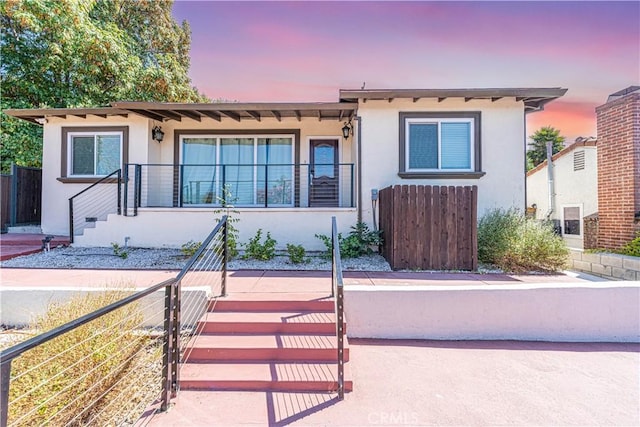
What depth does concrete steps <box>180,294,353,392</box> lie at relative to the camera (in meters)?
3.09

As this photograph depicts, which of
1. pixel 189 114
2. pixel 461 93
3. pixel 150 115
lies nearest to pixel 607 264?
pixel 461 93

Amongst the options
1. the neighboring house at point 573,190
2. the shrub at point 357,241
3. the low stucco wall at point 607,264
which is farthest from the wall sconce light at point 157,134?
the neighboring house at point 573,190

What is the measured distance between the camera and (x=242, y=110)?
27.0 ft

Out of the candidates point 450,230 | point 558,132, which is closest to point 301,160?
point 450,230

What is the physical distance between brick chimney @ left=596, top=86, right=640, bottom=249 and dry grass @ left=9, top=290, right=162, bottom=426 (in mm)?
8670

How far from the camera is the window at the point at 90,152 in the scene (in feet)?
29.9

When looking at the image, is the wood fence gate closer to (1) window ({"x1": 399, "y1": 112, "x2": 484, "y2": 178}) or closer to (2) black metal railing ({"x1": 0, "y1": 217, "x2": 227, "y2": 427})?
(2) black metal railing ({"x1": 0, "y1": 217, "x2": 227, "y2": 427})

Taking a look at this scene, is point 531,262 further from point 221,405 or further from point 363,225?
point 221,405

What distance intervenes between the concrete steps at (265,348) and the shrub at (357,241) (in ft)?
9.75

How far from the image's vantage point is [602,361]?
367cm

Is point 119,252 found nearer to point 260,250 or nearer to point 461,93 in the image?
point 260,250

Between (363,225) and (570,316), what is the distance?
14.1 feet

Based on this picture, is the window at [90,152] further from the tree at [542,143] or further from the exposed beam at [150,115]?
the tree at [542,143]

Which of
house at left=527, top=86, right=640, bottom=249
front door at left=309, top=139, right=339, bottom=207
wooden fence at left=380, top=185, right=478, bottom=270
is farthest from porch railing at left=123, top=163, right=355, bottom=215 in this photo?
house at left=527, top=86, right=640, bottom=249
